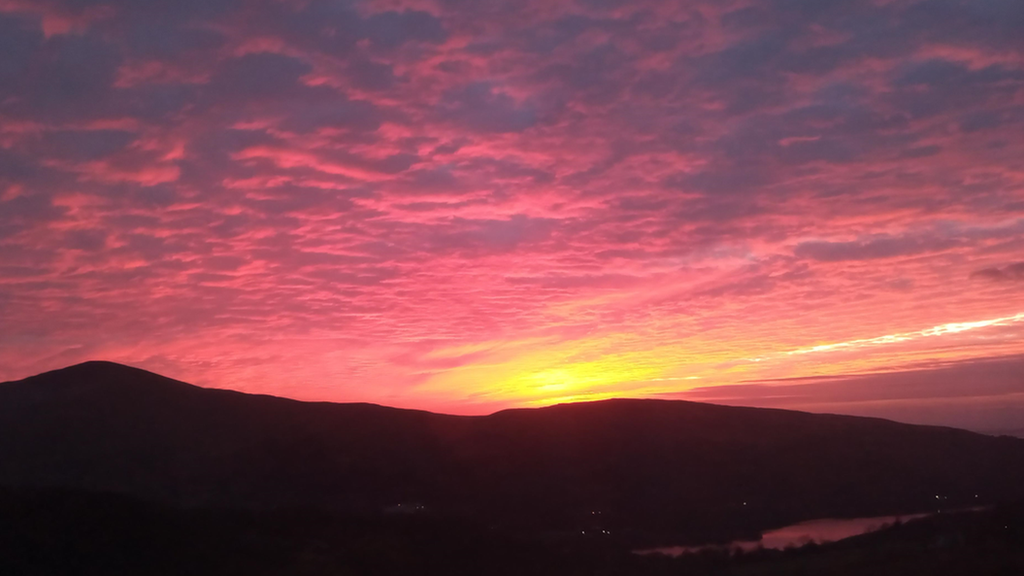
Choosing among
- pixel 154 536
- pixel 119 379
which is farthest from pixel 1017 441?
pixel 119 379

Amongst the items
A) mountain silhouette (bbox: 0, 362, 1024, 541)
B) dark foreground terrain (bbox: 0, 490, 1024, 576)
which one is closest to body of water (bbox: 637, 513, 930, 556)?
mountain silhouette (bbox: 0, 362, 1024, 541)

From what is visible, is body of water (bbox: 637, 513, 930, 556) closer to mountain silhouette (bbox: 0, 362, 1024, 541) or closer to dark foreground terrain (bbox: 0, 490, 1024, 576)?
mountain silhouette (bbox: 0, 362, 1024, 541)

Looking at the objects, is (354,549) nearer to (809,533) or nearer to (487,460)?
(487,460)

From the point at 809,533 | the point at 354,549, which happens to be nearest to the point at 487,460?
the point at 809,533

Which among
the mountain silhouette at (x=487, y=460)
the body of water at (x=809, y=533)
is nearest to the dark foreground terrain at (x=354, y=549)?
the body of water at (x=809, y=533)

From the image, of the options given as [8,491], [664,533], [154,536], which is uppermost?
[8,491]

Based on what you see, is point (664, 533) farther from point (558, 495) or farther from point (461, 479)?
point (461, 479)

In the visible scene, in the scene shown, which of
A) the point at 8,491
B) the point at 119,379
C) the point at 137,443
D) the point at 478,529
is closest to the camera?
the point at 8,491
